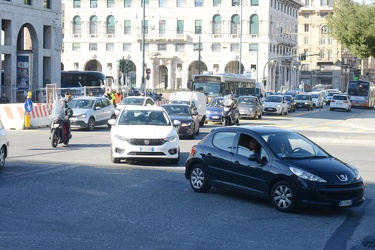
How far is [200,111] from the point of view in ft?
128

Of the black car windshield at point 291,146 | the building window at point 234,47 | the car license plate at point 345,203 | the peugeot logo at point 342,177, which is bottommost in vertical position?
the car license plate at point 345,203

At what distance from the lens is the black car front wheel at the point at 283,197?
1224 cm

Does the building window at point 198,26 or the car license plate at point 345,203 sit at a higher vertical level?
the building window at point 198,26

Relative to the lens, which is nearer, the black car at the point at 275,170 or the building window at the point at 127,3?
the black car at the point at 275,170

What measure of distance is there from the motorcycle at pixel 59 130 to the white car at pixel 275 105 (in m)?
32.7

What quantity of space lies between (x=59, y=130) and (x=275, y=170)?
1231 cm

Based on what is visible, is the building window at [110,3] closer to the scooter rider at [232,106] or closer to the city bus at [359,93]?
the city bus at [359,93]

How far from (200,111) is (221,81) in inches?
626

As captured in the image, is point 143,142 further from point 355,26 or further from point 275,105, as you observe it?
point 275,105

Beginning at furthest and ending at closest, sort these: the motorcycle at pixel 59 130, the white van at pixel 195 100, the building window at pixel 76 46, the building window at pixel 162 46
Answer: the building window at pixel 76 46, the building window at pixel 162 46, the white van at pixel 195 100, the motorcycle at pixel 59 130

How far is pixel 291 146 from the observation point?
13.2 meters

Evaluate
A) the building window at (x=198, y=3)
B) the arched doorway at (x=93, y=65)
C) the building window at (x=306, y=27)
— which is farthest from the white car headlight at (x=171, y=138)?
the building window at (x=306, y=27)

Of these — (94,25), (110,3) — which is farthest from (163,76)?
(110,3)

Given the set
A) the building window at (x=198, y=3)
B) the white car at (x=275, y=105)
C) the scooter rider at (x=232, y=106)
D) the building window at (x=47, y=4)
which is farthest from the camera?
the building window at (x=198, y=3)
